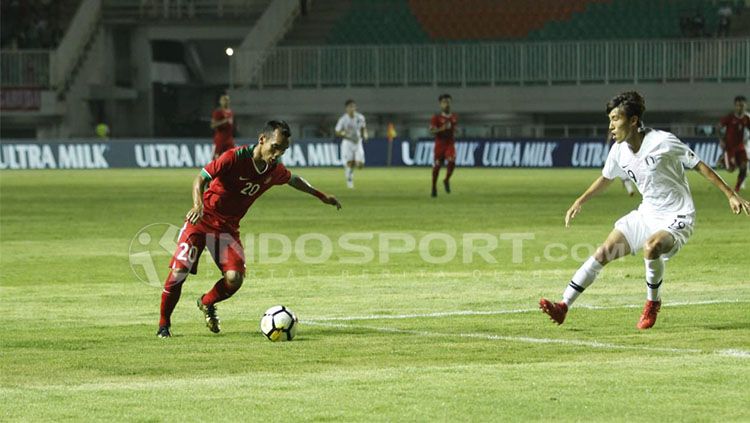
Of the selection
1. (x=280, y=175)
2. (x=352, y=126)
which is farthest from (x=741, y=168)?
(x=280, y=175)

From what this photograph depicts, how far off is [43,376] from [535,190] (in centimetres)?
2590

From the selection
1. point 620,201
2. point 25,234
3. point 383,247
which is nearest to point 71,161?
point 620,201

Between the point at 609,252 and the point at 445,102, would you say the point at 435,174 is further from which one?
the point at 609,252

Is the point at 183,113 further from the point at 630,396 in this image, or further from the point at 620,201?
the point at 630,396

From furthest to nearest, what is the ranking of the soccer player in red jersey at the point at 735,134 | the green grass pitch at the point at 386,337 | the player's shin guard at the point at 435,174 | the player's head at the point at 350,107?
the player's head at the point at 350,107
the soccer player in red jersey at the point at 735,134
the player's shin guard at the point at 435,174
the green grass pitch at the point at 386,337

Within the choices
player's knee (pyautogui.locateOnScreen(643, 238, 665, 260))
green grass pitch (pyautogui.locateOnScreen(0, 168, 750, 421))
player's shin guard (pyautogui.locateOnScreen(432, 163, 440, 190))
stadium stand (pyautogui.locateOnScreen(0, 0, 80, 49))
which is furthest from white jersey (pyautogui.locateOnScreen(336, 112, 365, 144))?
player's knee (pyautogui.locateOnScreen(643, 238, 665, 260))

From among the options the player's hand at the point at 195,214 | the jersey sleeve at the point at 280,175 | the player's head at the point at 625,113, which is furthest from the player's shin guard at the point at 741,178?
the player's hand at the point at 195,214

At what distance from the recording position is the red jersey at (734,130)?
34.6m

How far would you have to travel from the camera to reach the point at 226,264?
11094 millimetres

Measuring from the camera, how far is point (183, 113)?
2350 inches

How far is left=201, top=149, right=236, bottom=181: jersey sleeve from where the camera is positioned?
429 inches

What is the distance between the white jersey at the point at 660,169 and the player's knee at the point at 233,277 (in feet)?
9.94

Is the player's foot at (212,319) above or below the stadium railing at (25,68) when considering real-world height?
below

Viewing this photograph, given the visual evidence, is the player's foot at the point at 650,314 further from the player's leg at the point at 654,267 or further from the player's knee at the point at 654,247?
the player's knee at the point at 654,247
